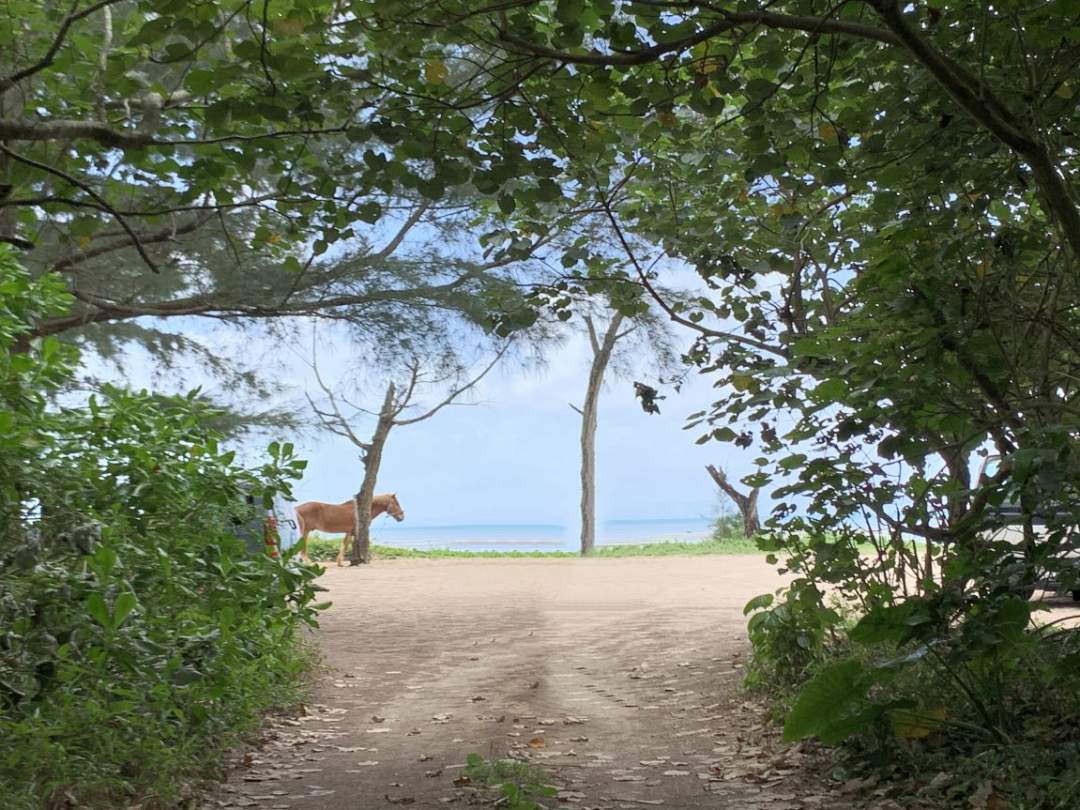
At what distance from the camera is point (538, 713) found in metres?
5.47

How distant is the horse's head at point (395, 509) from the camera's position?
19578 mm

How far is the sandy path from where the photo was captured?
4.05m

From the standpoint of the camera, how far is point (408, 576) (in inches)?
615

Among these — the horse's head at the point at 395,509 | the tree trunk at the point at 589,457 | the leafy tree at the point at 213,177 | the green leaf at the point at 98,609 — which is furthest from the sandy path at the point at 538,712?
the tree trunk at the point at 589,457

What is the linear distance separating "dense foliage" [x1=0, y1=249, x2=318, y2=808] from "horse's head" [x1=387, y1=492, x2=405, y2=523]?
15.0m

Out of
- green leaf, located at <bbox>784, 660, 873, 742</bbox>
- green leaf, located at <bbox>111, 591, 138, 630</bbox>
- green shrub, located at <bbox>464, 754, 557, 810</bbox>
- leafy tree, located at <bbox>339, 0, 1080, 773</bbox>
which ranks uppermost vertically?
leafy tree, located at <bbox>339, 0, 1080, 773</bbox>

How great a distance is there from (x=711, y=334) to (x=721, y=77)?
208 cm

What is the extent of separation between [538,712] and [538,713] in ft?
0.08

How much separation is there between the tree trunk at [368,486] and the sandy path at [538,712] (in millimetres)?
7646

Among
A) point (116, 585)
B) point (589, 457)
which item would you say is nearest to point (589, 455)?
point (589, 457)

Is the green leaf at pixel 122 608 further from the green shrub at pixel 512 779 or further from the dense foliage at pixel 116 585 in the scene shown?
the green shrub at pixel 512 779

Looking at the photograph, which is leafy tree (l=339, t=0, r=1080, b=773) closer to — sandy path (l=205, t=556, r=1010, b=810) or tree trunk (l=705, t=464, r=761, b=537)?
sandy path (l=205, t=556, r=1010, b=810)

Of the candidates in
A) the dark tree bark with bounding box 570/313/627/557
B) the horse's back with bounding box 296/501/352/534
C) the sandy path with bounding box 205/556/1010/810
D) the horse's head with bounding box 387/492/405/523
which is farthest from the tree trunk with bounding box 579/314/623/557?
the sandy path with bounding box 205/556/1010/810

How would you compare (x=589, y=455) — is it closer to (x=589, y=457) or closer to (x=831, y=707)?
(x=589, y=457)
